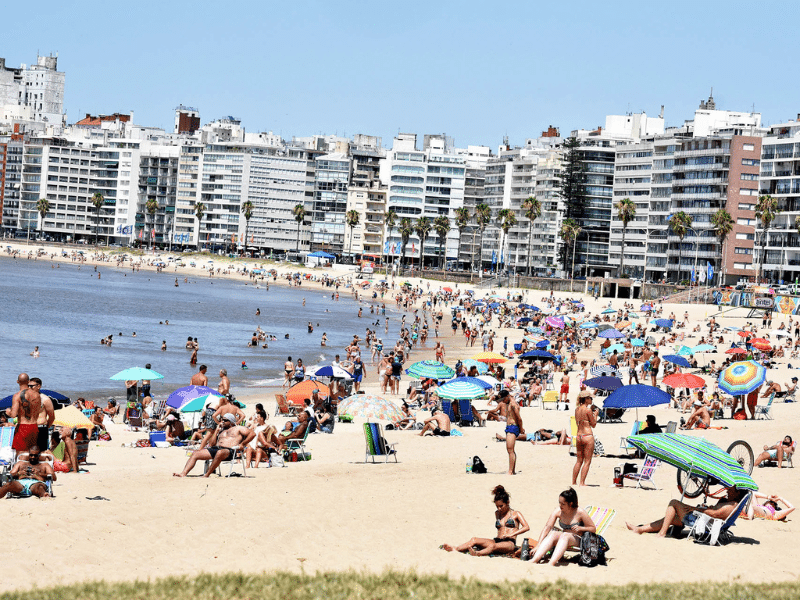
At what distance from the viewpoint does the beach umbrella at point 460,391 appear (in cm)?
2091

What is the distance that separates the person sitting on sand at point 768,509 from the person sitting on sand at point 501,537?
134 inches

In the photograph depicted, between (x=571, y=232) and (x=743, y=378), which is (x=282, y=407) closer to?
(x=743, y=378)

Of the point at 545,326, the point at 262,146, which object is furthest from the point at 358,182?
the point at 545,326

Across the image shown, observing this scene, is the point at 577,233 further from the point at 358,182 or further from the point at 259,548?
the point at 259,548

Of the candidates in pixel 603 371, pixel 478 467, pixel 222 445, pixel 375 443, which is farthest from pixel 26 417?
pixel 603 371

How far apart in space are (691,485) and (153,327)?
152ft

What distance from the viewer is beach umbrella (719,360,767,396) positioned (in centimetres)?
2142

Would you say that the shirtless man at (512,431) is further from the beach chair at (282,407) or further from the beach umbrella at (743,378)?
the beach chair at (282,407)

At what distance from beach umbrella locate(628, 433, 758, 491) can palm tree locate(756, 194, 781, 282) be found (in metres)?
77.6

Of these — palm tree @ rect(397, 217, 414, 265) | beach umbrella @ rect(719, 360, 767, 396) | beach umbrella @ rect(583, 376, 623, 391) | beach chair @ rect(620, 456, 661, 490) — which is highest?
palm tree @ rect(397, 217, 414, 265)

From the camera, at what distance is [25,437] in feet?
43.3

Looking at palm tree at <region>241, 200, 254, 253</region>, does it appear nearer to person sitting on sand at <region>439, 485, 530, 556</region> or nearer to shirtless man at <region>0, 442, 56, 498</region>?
shirtless man at <region>0, 442, 56, 498</region>

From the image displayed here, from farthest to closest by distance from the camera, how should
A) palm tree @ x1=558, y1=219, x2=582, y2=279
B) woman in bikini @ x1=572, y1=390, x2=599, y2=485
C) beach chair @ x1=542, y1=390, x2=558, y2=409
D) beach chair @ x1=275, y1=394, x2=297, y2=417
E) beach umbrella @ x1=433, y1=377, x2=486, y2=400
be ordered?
palm tree @ x1=558, y1=219, x2=582, y2=279 → beach chair @ x1=542, y1=390, x2=558, y2=409 → beach chair @ x1=275, y1=394, x2=297, y2=417 → beach umbrella @ x1=433, y1=377, x2=486, y2=400 → woman in bikini @ x1=572, y1=390, x2=599, y2=485

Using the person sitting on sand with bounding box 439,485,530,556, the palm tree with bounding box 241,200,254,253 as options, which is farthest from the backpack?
the palm tree with bounding box 241,200,254,253
